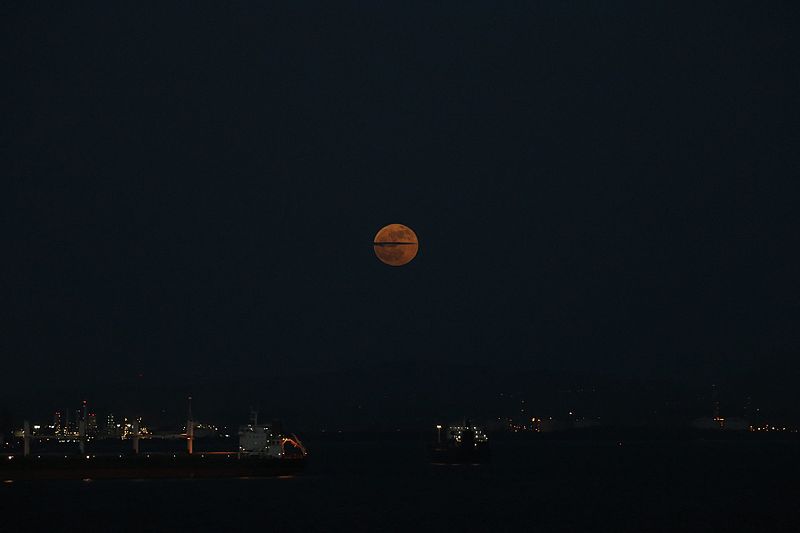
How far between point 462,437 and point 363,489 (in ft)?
164

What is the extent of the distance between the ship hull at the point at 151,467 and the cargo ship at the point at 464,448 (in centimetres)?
4164

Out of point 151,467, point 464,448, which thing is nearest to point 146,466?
point 151,467

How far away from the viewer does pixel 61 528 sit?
225 feet

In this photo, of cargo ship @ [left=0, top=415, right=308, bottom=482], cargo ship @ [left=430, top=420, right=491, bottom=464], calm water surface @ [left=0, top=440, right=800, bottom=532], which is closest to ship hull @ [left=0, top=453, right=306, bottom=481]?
cargo ship @ [left=0, top=415, right=308, bottom=482]

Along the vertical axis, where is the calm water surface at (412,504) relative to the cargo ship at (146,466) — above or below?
below

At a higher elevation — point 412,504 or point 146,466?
point 146,466

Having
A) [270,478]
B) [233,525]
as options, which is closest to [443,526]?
[233,525]

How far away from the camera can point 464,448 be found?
153 meters

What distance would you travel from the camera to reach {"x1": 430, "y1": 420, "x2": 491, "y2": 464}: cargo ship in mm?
152625

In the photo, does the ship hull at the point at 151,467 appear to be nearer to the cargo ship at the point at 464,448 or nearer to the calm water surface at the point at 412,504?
the calm water surface at the point at 412,504

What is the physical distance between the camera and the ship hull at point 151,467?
112562 millimetres

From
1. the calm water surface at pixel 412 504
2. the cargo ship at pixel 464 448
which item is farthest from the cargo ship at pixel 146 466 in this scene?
the cargo ship at pixel 464 448

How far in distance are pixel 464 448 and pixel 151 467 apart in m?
50.1

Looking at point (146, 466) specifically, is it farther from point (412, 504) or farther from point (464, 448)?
point (464, 448)
